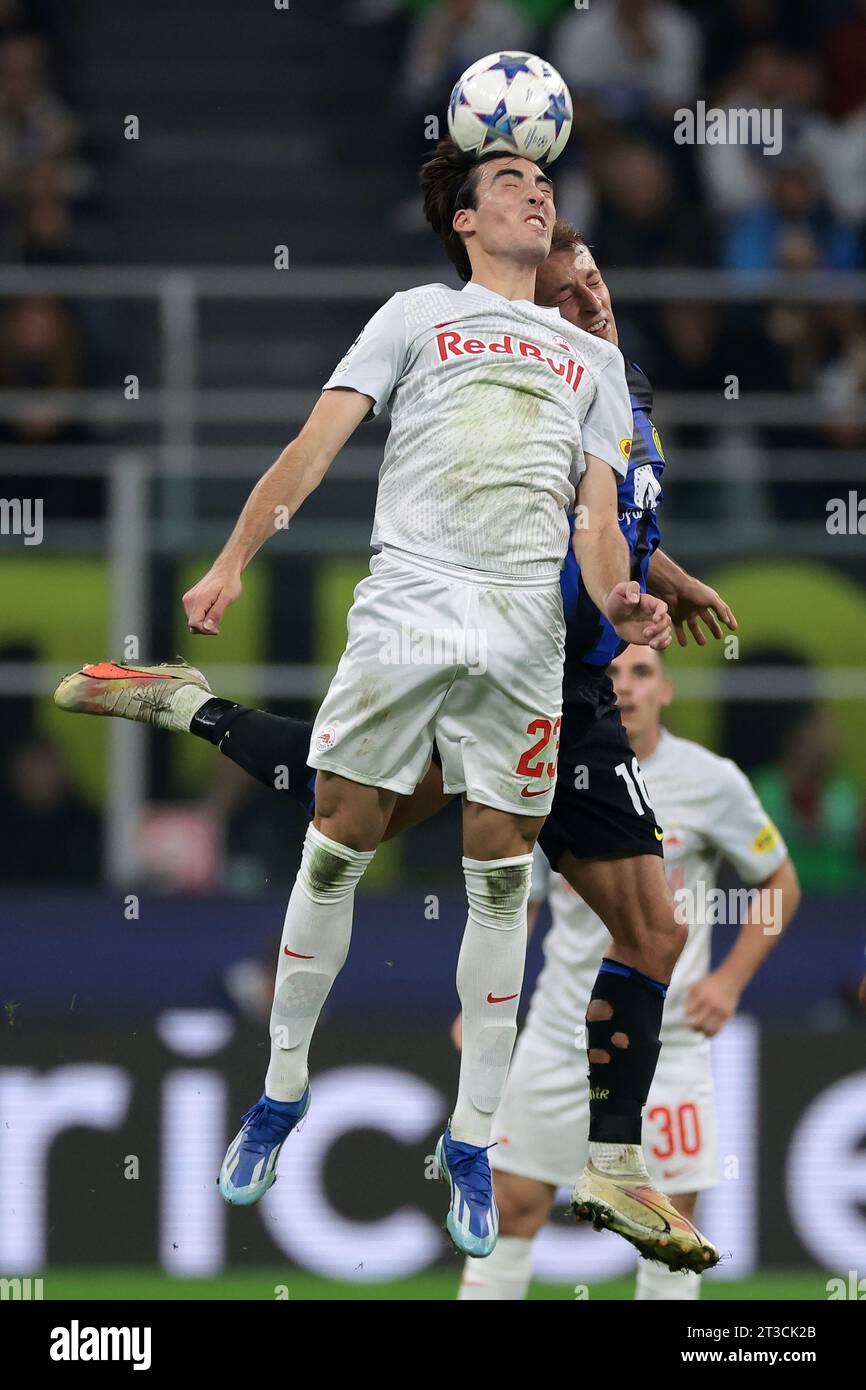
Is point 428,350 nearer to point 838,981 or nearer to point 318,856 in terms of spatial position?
point 318,856

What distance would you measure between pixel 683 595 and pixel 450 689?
870mm

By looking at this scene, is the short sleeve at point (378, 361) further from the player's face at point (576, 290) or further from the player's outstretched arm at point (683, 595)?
the player's outstretched arm at point (683, 595)

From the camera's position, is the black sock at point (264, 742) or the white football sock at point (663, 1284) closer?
the black sock at point (264, 742)

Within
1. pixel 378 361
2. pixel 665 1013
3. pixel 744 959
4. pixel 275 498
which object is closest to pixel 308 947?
pixel 275 498

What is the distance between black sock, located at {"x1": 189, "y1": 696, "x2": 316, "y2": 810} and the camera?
17.8 feet

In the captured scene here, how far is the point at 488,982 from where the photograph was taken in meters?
5.23

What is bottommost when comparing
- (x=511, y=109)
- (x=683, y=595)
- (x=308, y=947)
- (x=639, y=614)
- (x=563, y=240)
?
(x=308, y=947)

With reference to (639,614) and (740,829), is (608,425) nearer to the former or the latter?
(639,614)

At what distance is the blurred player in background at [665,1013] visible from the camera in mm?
7156

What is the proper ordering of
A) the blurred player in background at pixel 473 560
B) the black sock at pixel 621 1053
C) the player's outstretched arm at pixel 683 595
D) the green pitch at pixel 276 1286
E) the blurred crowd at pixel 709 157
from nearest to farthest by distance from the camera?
the blurred player in background at pixel 473 560
the black sock at pixel 621 1053
the player's outstretched arm at pixel 683 595
the green pitch at pixel 276 1286
the blurred crowd at pixel 709 157

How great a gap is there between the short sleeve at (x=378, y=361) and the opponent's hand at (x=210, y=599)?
1.70 ft

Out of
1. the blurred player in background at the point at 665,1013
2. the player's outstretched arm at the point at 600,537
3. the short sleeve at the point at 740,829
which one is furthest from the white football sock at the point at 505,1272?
the player's outstretched arm at the point at 600,537
